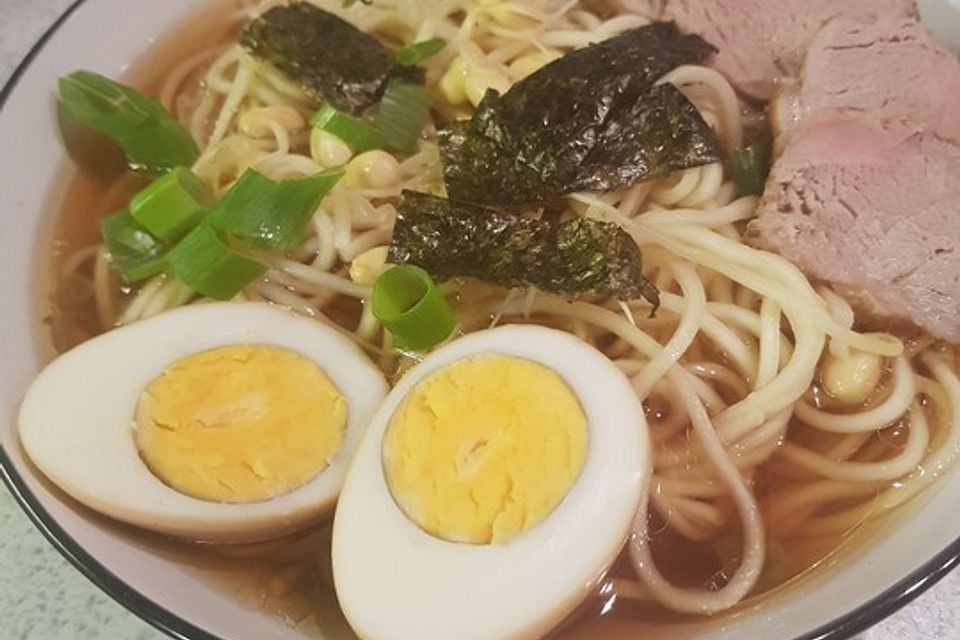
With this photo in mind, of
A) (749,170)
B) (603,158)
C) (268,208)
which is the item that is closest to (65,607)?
(268,208)

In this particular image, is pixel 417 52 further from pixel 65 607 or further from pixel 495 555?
pixel 65 607

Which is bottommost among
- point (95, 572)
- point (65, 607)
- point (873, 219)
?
point (65, 607)

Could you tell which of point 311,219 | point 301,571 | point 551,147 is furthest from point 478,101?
point 301,571

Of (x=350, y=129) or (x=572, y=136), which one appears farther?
(x=350, y=129)

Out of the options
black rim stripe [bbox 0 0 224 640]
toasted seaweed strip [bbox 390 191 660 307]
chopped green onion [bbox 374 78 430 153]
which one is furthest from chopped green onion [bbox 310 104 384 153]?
black rim stripe [bbox 0 0 224 640]

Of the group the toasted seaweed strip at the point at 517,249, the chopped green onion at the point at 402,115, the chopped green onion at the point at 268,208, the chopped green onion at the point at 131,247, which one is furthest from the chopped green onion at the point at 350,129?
the chopped green onion at the point at 131,247

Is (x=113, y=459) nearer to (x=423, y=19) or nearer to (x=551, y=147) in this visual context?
(x=551, y=147)
